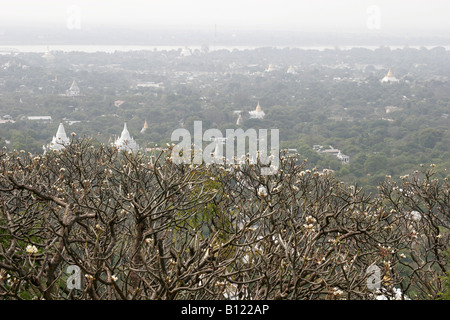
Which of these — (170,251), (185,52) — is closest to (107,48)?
(185,52)

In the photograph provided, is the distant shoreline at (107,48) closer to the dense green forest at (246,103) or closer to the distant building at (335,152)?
the dense green forest at (246,103)

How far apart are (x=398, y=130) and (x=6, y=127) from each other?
2834cm

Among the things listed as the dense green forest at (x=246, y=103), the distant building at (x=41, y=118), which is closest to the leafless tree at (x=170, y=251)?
the dense green forest at (x=246, y=103)

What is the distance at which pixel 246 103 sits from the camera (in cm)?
5859

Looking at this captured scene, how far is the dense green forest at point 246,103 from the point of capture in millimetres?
32188

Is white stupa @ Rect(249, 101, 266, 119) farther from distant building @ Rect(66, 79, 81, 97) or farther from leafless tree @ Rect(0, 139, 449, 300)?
leafless tree @ Rect(0, 139, 449, 300)

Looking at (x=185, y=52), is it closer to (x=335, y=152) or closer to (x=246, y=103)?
(x=246, y=103)

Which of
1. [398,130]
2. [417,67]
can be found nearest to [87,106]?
[398,130]

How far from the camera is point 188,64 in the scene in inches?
3605

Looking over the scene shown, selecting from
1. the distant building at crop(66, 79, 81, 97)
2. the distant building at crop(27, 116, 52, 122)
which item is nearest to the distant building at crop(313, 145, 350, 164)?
the distant building at crop(27, 116, 52, 122)

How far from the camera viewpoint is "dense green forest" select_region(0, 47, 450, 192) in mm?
32188

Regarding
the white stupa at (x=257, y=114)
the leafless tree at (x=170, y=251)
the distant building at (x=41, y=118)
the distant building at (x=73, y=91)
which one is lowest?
the white stupa at (x=257, y=114)

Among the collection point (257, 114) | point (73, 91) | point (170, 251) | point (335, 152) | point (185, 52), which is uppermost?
point (185, 52)
